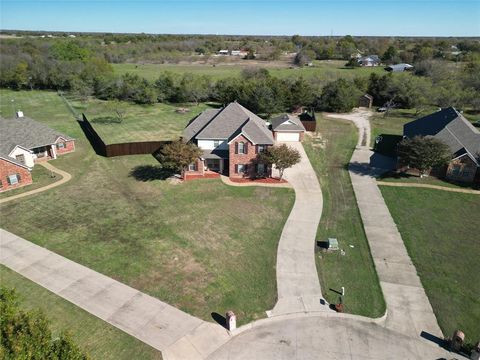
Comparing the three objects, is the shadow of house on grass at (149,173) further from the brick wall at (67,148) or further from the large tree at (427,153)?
the large tree at (427,153)

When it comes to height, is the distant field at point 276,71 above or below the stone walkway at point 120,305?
above

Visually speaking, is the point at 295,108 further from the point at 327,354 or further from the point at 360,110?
the point at 327,354

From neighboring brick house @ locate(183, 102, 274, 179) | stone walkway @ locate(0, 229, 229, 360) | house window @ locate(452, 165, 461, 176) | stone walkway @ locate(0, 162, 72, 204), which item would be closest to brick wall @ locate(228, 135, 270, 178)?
neighboring brick house @ locate(183, 102, 274, 179)

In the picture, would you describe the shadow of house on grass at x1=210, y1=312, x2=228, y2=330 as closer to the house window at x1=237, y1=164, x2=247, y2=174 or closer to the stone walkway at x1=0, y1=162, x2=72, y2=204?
the house window at x1=237, y1=164, x2=247, y2=174

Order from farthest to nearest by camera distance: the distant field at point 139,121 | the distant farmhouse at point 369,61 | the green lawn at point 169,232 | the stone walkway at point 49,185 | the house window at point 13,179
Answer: the distant farmhouse at point 369,61 < the distant field at point 139,121 < the house window at point 13,179 < the stone walkway at point 49,185 < the green lawn at point 169,232

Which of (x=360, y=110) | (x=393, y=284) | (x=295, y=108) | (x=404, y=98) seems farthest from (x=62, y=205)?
(x=404, y=98)

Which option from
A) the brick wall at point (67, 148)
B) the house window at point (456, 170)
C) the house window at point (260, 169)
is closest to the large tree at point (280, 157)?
the house window at point (260, 169)
